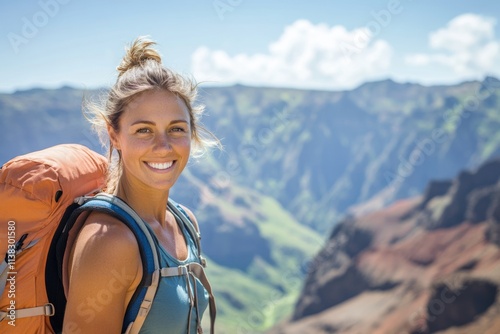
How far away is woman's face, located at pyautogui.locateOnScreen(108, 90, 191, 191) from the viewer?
3.36m

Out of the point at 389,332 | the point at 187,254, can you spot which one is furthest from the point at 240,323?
the point at 187,254

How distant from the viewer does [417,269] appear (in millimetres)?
75438

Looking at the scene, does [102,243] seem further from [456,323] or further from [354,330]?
[354,330]

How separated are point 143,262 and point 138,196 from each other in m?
0.54

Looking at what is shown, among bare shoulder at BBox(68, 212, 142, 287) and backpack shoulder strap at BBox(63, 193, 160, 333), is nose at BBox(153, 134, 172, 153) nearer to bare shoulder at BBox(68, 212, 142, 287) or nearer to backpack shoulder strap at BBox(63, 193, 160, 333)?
backpack shoulder strap at BBox(63, 193, 160, 333)

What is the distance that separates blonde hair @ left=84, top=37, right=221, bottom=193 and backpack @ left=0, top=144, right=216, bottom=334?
0.43 m

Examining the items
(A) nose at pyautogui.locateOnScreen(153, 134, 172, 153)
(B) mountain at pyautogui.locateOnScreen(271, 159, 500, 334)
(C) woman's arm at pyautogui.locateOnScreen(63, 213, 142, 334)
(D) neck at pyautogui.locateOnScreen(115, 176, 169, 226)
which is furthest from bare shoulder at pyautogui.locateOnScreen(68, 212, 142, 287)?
(B) mountain at pyautogui.locateOnScreen(271, 159, 500, 334)

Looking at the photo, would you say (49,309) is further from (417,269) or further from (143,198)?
(417,269)

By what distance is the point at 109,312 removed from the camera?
2.93m

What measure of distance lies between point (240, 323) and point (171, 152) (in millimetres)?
171898

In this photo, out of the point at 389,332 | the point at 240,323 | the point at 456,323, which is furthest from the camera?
the point at 240,323

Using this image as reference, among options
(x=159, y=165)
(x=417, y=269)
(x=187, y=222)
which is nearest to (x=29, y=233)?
(x=159, y=165)

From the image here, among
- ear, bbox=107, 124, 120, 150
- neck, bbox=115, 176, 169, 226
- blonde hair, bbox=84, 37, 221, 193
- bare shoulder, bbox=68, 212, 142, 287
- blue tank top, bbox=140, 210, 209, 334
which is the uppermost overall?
blonde hair, bbox=84, 37, 221, 193

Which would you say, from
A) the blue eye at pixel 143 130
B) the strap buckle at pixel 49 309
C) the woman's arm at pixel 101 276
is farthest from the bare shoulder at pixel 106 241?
the blue eye at pixel 143 130
